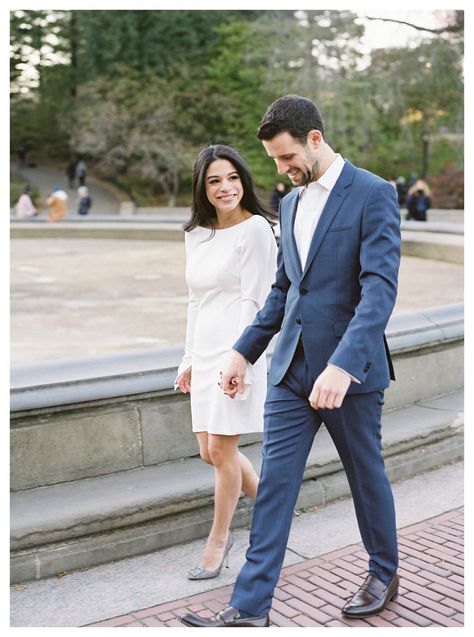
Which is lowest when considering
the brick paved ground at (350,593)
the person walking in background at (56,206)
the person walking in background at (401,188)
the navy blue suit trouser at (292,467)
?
the brick paved ground at (350,593)

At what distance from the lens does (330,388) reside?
2465 mm

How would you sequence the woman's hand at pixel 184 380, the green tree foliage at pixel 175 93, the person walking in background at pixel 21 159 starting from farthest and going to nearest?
the person walking in background at pixel 21 159 < the green tree foliage at pixel 175 93 < the woman's hand at pixel 184 380

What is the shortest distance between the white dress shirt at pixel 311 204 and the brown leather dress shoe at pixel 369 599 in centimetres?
124

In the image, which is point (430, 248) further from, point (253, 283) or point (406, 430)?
point (253, 283)

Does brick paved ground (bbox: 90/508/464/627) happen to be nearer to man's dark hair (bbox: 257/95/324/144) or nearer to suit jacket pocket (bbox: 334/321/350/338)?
suit jacket pocket (bbox: 334/321/350/338)

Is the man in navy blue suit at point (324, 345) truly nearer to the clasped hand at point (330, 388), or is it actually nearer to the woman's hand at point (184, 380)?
the clasped hand at point (330, 388)

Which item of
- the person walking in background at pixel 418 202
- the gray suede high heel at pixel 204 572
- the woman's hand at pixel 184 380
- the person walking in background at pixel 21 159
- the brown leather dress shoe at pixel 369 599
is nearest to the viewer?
the brown leather dress shoe at pixel 369 599

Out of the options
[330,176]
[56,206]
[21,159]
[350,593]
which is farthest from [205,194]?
[21,159]

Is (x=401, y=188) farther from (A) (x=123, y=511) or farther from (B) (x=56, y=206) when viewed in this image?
(A) (x=123, y=511)

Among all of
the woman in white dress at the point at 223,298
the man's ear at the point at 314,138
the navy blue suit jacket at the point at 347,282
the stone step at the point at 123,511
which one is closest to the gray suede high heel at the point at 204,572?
the woman in white dress at the point at 223,298

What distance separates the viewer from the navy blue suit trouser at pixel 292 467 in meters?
2.70

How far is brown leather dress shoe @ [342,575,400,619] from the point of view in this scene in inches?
112

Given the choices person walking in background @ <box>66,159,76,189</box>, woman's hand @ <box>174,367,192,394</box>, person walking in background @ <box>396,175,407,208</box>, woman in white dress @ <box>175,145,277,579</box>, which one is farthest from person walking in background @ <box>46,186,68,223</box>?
woman in white dress @ <box>175,145,277,579</box>

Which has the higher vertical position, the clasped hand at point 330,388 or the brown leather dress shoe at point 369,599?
the clasped hand at point 330,388
